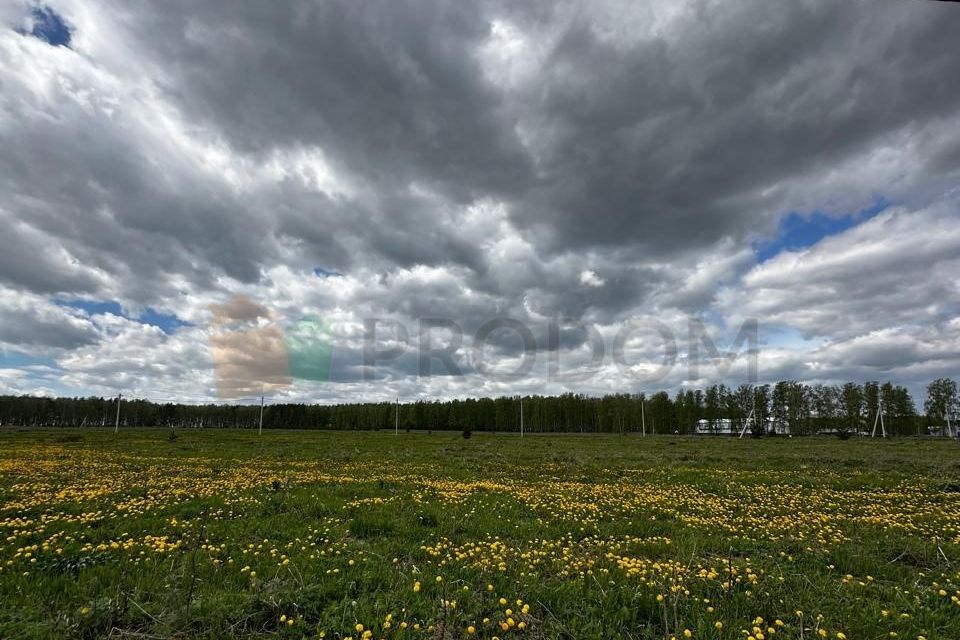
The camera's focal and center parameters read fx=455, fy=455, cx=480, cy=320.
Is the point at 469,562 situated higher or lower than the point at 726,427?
higher

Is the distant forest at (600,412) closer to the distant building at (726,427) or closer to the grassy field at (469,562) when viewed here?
the distant building at (726,427)

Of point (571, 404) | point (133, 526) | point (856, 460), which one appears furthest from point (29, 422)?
point (856, 460)

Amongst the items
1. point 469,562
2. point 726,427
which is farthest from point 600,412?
point 469,562

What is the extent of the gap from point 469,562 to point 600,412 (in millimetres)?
142586

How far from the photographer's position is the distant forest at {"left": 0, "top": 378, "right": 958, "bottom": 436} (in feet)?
383

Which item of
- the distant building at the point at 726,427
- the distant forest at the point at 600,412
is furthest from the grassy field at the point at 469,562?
the distant building at the point at 726,427

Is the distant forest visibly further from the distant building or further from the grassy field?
the grassy field

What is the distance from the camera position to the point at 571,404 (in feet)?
500

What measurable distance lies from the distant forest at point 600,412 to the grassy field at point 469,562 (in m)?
68.7

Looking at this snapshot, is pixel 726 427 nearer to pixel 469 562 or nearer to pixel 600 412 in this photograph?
pixel 600 412

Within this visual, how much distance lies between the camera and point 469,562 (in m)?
7.86

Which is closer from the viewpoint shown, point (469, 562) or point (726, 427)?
point (469, 562)

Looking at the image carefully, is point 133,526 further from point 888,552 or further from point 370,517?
point 888,552

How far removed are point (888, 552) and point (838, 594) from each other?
3740mm
